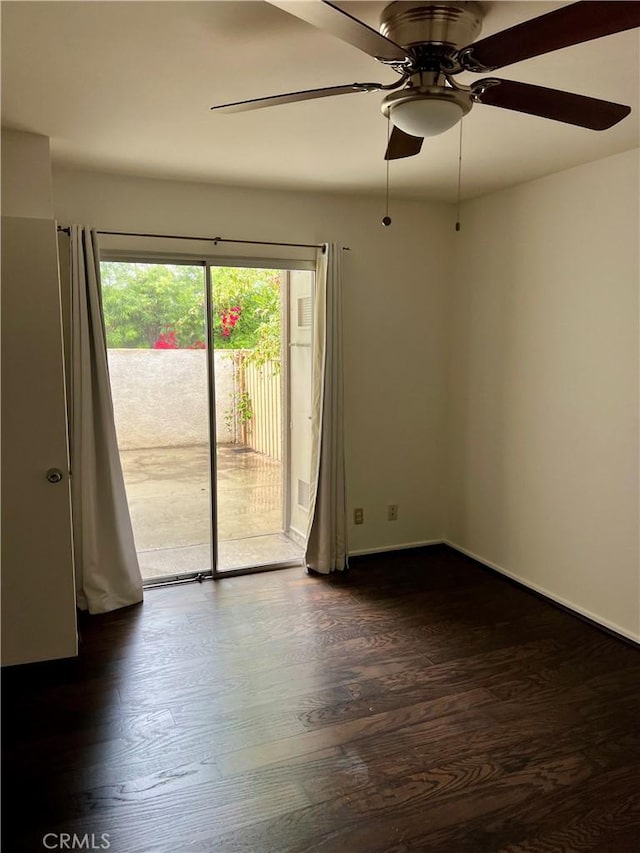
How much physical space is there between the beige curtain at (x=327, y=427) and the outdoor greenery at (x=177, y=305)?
0.46 meters

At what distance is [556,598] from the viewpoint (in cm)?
364

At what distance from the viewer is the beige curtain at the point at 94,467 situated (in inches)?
133

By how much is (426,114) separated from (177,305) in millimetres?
2433

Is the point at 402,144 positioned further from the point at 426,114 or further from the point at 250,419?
the point at 250,419

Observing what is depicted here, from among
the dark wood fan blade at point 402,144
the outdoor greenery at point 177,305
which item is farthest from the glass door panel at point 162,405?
the dark wood fan blade at point 402,144

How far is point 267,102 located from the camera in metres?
1.78

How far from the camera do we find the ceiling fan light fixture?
1699 mm

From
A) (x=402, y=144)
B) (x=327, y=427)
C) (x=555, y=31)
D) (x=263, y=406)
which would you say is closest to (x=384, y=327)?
(x=327, y=427)

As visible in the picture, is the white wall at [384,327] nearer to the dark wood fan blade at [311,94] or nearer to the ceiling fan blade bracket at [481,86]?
the dark wood fan blade at [311,94]

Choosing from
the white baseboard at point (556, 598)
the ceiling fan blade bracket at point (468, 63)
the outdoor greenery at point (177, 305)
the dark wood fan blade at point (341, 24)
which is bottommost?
the white baseboard at point (556, 598)

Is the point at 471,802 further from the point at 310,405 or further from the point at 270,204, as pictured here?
the point at 270,204

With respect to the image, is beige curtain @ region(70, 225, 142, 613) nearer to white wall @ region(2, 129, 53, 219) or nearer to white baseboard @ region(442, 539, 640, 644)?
white wall @ region(2, 129, 53, 219)

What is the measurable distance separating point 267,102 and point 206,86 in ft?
1.98

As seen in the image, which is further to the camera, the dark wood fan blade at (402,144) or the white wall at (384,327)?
the white wall at (384,327)
